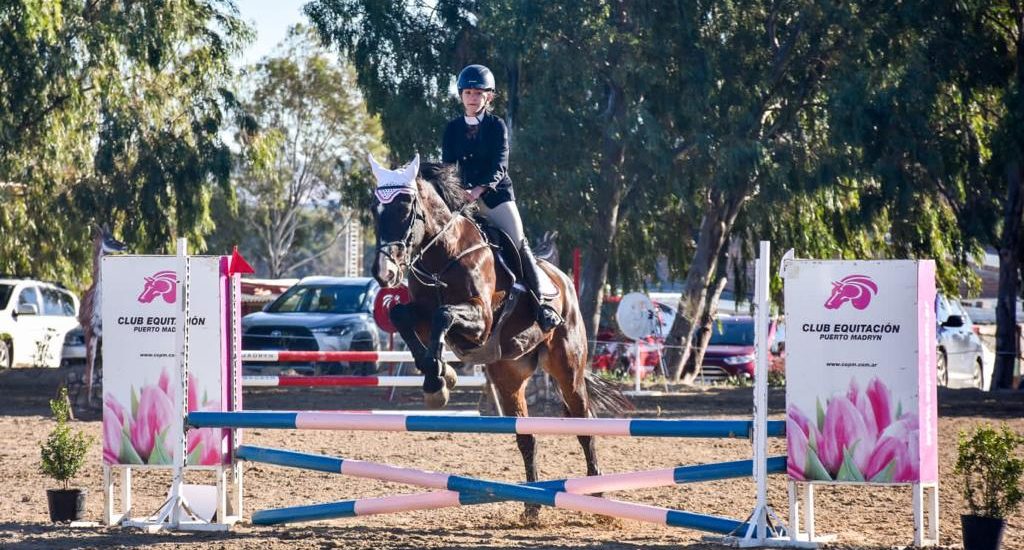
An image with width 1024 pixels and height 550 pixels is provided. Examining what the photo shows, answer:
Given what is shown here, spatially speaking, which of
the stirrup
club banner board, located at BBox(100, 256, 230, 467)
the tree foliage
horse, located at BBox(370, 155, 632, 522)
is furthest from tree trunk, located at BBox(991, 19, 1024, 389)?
club banner board, located at BBox(100, 256, 230, 467)

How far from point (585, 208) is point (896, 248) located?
19.4 feet

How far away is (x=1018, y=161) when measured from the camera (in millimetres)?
17609

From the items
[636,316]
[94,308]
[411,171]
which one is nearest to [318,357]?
[94,308]

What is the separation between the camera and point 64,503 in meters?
6.99

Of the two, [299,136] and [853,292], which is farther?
[299,136]

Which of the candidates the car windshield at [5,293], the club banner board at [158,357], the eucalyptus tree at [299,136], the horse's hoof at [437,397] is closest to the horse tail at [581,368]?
the horse's hoof at [437,397]

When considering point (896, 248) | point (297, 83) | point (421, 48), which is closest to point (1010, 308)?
point (896, 248)

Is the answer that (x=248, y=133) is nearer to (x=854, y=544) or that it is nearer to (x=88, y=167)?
(x=88, y=167)

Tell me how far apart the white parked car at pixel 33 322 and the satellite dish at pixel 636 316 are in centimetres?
1106

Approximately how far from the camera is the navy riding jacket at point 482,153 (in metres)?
7.54

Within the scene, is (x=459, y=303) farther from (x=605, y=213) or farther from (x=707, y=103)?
(x=605, y=213)

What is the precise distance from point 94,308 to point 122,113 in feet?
26.8

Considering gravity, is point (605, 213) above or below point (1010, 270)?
above

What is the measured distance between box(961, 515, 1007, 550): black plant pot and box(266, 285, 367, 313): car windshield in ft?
42.1
